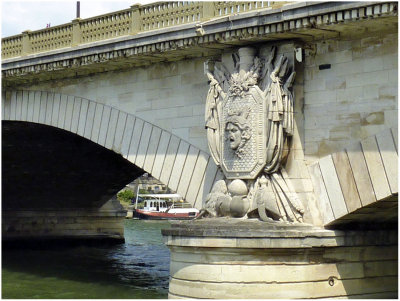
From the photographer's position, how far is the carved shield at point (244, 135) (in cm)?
1691

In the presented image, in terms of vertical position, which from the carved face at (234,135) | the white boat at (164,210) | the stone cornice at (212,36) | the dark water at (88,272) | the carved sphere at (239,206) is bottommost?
the dark water at (88,272)

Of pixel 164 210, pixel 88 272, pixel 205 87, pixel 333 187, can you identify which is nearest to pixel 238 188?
pixel 333 187

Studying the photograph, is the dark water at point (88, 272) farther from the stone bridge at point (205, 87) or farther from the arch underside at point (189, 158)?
the stone bridge at point (205, 87)

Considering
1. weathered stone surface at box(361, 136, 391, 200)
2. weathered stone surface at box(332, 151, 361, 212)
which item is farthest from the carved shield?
weathered stone surface at box(361, 136, 391, 200)

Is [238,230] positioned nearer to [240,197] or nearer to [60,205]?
[240,197]

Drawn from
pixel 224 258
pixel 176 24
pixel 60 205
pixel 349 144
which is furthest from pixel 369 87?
pixel 60 205

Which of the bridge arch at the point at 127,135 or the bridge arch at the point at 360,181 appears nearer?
the bridge arch at the point at 360,181

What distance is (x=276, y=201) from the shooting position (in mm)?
16797

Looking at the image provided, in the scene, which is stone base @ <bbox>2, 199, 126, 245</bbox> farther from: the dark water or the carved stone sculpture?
the carved stone sculpture

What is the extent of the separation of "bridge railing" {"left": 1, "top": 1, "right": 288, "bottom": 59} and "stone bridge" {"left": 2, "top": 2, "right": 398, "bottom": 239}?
35 millimetres

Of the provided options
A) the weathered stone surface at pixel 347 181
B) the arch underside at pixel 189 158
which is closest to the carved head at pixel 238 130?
the arch underside at pixel 189 158

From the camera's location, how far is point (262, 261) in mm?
15922

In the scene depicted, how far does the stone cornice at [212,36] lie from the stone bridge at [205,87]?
0.02 m

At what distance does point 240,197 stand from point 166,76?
4552mm
